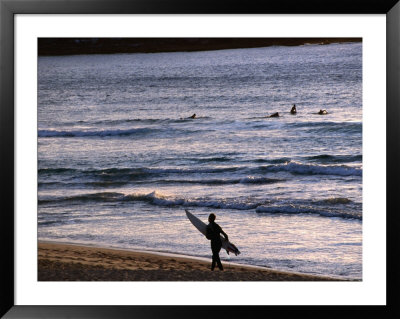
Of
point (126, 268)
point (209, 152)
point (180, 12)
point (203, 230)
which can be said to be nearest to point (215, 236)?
point (203, 230)

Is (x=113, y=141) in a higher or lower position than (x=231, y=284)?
higher

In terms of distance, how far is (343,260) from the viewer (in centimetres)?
647

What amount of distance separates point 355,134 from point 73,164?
10.1 ft

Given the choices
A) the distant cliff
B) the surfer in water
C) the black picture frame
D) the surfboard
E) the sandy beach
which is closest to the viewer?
the black picture frame

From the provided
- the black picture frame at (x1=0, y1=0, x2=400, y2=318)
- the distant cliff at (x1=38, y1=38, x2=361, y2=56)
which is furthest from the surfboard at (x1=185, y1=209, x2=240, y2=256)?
the distant cliff at (x1=38, y1=38, x2=361, y2=56)

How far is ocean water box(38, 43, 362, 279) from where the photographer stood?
6836 millimetres

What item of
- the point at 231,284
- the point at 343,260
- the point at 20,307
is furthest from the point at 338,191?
the point at 20,307

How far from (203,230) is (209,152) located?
5.23ft

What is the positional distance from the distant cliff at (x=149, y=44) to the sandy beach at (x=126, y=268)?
2.00 meters

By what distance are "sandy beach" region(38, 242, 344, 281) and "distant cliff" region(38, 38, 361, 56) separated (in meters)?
2.00

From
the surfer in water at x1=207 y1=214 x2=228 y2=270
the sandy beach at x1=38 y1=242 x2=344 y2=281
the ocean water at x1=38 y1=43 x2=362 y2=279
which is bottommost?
the sandy beach at x1=38 y1=242 x2=344 y2=281

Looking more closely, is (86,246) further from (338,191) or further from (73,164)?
(338,191)

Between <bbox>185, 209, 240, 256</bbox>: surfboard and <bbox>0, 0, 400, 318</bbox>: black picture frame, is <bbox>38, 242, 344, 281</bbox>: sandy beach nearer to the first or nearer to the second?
<bbox>185, 209, 240, 256</bbox>: surfboard

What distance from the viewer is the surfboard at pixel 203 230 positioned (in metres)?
6.80
